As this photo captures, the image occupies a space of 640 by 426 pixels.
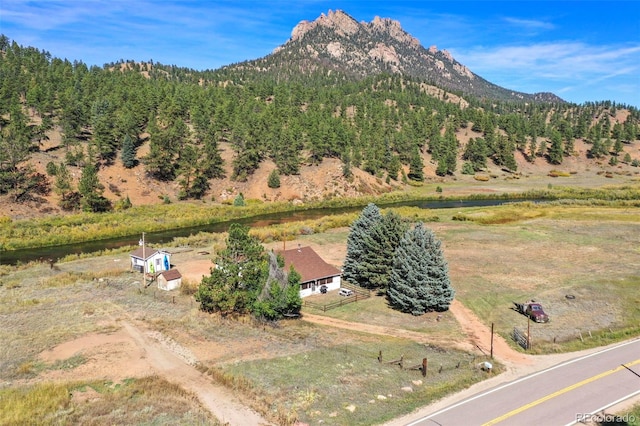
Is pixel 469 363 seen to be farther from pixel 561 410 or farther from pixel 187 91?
pixel 187 91

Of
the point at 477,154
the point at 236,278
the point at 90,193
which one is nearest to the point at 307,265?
the point at 236,278

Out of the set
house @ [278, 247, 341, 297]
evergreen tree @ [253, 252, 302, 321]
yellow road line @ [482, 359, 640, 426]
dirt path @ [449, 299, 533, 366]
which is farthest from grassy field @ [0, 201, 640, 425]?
house @ [278, 247, 341, 297]

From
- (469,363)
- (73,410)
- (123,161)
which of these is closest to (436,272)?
(469,363)

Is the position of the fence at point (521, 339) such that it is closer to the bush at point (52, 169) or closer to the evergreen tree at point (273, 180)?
the evergreen tree at point (273, 180)

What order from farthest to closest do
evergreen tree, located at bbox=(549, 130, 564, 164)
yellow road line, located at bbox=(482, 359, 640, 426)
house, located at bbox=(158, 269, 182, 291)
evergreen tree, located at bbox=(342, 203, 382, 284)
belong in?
evergreen tree, located at bbox=(549, 130, 564, 164) < evergreen tree, located at bbox=(342, 203, 382, 284) < house, located at bbox=(158, 269, 182, 291) < yellow road line, located at bbox=(482, 359, 640, 426)

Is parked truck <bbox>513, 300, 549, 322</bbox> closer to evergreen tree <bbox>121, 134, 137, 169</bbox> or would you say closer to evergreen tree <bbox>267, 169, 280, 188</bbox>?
evergreen tree <bbox>267, 169, 280, 188</bbox>
